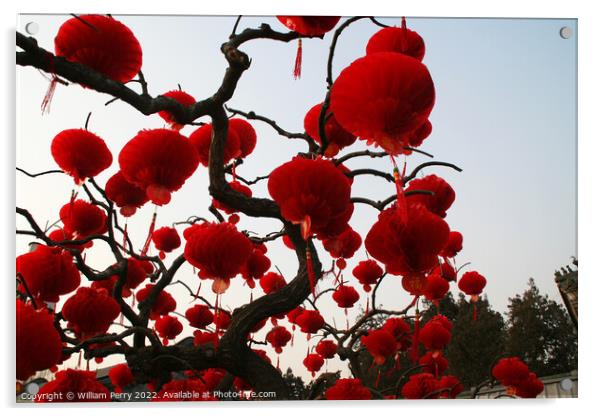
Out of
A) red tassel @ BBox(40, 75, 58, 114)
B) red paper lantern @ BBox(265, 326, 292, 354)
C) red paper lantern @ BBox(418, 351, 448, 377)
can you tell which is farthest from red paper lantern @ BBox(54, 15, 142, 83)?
red paper lantern @ BBox(418, 351, 448, 377)

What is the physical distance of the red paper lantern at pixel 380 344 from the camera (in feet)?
5.56

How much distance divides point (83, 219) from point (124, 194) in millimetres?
178

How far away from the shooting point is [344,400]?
1287 mm

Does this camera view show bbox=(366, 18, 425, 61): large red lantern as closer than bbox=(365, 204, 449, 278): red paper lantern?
No

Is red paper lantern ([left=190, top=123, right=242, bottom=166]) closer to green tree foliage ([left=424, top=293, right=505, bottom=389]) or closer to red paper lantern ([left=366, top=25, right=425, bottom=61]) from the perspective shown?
red paper lantern ([left=366, top=25, right=425, bottom=61])

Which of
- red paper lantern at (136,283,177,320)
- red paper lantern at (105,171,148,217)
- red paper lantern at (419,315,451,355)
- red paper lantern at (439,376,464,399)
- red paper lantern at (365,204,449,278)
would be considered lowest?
red paper lantern at (439,376,464,399)

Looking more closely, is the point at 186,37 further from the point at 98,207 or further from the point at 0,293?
the point at 0,293

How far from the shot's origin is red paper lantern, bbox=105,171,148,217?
4.34ft

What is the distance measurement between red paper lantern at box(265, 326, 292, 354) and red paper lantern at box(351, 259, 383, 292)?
11.4 inches

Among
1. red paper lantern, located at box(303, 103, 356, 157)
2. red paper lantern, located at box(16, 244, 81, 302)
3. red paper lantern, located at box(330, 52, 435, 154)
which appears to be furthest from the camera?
red paper lantern, located at box(303, 103, 356, 157)

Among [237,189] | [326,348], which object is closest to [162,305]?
[237,189]

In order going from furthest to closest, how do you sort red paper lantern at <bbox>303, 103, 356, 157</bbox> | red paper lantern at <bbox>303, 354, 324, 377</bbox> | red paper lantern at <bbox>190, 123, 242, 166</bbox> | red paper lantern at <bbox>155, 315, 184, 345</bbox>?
red paper lantern at <bbox>155, 315, 184, 345</bbox> < red paper lantern at <bbox>303, 354, 324, 377</bbox> < red paper lantern at <bbox>190, 123, 242, 166</bbox> < red paper lantern at <bbox>303, 103, 356, 157</bbox>

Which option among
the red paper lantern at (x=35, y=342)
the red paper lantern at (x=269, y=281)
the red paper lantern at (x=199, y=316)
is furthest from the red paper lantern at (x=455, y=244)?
the red paper lantern at (x=35, y=342)

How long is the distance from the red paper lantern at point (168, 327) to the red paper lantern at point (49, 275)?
46 cm
